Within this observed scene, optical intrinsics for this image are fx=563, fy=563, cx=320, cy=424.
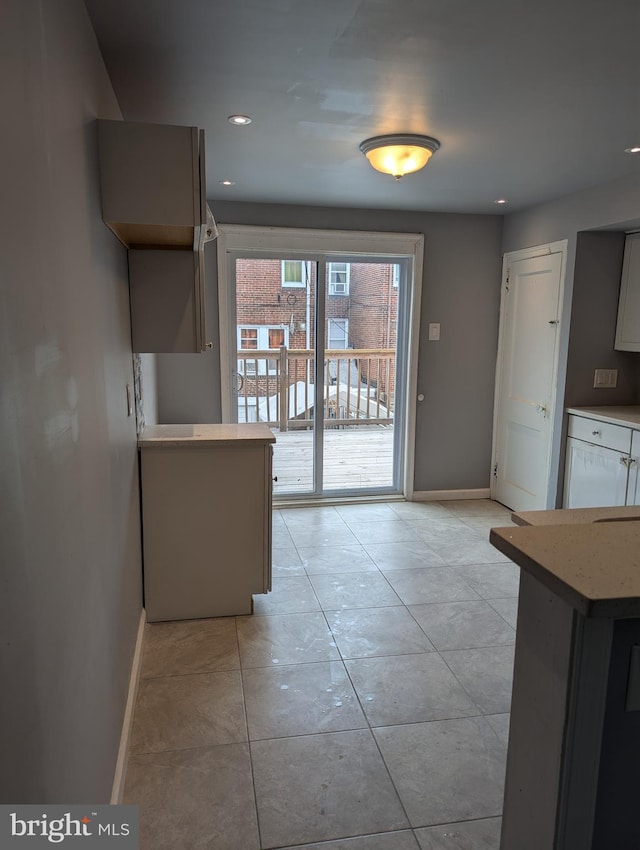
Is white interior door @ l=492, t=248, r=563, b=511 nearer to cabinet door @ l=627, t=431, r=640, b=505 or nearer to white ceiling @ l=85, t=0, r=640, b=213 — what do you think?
cabinet door @ l=627, t=431, r=640, b=505

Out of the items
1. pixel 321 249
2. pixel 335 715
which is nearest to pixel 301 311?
pixel 321 249

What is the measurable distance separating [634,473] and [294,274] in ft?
9.05

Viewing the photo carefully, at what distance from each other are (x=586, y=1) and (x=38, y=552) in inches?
76.4

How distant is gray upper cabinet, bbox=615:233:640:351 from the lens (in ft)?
11.9

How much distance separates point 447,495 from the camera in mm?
4832

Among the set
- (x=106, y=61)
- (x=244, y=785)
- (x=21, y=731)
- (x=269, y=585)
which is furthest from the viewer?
(x=269, y=585)

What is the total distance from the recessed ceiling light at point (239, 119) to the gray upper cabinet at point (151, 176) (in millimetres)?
569

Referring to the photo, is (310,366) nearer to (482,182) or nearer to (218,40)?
(482,182)

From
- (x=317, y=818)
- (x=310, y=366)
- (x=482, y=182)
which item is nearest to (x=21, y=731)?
(x=317, y=818)

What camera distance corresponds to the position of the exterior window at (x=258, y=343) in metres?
4.46

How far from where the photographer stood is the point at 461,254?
4.52m

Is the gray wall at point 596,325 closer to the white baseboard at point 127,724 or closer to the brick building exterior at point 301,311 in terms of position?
the brick building exterior at point 301,311

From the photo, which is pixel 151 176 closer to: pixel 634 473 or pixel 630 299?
pixel 634 473

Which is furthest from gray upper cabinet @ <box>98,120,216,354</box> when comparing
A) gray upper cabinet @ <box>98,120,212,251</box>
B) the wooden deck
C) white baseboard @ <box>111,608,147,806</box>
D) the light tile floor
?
the wooden deck
